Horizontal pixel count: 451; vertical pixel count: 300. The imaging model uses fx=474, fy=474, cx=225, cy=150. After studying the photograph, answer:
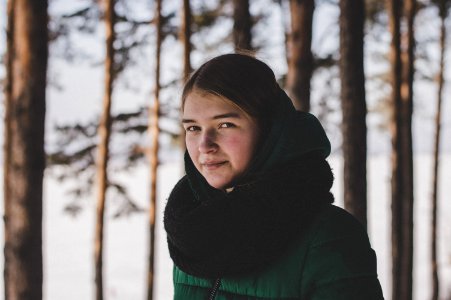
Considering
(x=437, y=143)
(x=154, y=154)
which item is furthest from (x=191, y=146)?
(x=437, y=143)

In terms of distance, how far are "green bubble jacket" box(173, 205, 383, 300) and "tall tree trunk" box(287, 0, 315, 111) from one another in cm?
517

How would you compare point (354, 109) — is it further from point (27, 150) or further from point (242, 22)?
point (27, 150)

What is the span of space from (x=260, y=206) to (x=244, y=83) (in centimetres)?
40

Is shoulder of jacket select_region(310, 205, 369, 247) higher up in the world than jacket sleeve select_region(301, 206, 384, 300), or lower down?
higher up

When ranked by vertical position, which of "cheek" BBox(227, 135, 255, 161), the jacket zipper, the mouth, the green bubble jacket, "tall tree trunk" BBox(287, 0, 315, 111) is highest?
"tall tree trunk" BBox(287, 0, 315, 111)

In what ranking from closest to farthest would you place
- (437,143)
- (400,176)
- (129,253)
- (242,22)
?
Answer: (242,22), (400,176), (437,143), (129,253)

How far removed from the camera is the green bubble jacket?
131cm

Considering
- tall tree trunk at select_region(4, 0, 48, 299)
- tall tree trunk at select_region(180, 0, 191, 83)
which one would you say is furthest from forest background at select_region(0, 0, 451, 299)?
tall tree trunk at select_region(4, 0, 48, 299)

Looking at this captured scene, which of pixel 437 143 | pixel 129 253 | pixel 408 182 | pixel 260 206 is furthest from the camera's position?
pixel 129 253

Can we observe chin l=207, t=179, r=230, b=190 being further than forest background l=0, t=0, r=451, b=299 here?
No

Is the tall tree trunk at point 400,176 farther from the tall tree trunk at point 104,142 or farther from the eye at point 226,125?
the eye at point 226,125

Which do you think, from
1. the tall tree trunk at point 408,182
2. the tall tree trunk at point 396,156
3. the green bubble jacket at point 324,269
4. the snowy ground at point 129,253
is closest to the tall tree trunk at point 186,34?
the snowy ground at point 129,253

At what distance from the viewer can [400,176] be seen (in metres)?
9.84

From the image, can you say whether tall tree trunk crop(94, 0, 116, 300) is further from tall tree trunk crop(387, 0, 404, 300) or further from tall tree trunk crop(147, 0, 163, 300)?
tall tree trunk crop(387, 0, 404, 300)
